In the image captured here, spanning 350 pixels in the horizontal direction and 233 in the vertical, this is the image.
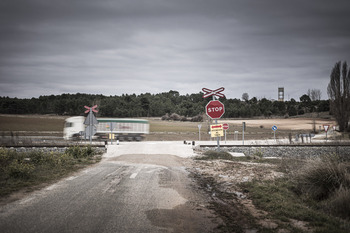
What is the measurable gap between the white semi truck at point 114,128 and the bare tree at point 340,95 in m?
38.9

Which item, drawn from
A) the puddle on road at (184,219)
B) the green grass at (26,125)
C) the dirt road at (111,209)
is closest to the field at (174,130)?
the green grass at (26,125)

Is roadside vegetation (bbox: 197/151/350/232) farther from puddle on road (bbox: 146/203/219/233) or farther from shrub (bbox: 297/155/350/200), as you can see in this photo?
puddle on road (bbox: 146/203/219/233)

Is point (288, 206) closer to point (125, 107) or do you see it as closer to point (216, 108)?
point (216, 108)

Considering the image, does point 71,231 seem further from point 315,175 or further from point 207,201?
point 315,175

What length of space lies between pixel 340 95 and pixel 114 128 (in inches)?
Result: 1808

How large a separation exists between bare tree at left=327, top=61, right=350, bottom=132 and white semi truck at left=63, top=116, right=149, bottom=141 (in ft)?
128

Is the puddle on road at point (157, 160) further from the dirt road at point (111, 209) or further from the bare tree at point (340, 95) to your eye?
the bare tree at point (340, 95)

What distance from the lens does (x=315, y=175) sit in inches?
328

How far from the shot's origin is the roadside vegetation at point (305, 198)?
5.65 m

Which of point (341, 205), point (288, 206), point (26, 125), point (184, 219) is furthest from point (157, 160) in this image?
point (26, 125)

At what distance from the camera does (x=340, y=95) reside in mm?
55375

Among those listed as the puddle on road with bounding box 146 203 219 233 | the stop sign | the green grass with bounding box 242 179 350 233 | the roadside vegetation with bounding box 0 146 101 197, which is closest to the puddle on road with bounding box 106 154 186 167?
the roadside vegetation with bounding box 0 146 101 197

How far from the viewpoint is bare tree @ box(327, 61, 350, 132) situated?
53.4 m

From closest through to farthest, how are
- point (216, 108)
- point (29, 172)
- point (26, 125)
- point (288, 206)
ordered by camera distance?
point (288, 206), point (29, 172), point (216, 108), point (26, 125)
